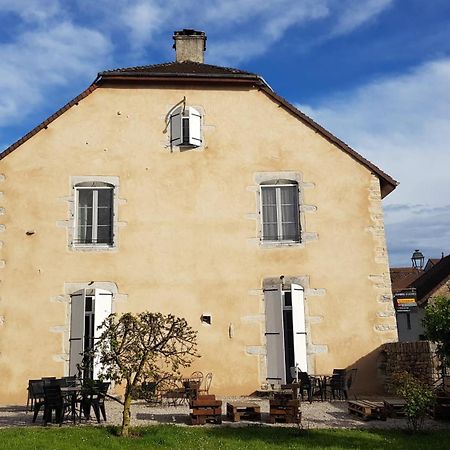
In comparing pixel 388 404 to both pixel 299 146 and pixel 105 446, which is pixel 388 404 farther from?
pixel 299 146

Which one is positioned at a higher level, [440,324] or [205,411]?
[440,324]

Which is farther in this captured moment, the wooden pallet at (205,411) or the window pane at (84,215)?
the window pane at (84,215)

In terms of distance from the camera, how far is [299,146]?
12.4 metres

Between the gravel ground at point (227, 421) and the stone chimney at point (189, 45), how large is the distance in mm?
9147

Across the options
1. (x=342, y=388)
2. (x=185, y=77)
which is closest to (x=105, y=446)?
(x=342, y=388)

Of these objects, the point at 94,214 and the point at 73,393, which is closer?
the point at 73,393

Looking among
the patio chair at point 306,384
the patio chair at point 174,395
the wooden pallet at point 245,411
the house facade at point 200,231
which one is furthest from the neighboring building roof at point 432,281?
the wooden pallet at point 245,411

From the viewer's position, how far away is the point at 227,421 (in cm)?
851

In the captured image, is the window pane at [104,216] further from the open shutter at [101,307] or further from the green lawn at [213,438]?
the green lawn at [213,438]

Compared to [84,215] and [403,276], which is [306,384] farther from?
[403,276]

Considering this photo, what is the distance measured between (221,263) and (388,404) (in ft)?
14.7

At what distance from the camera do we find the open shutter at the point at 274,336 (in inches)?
440

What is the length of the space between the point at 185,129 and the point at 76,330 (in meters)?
5.00

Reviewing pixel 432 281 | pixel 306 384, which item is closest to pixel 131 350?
pixel 306 384
